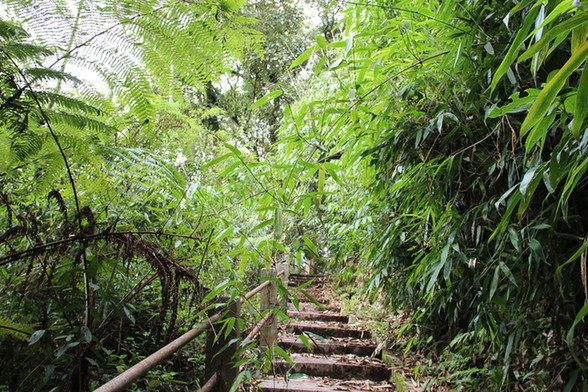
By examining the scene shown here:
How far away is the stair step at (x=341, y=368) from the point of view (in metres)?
2.99

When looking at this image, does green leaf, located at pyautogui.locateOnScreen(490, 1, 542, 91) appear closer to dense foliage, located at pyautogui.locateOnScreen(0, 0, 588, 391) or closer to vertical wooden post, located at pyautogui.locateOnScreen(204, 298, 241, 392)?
dense foliage, located at pyautogui.locateOnScreen(0, 0, 588, 391)

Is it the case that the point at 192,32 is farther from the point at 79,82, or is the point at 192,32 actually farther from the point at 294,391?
the point at 294,391

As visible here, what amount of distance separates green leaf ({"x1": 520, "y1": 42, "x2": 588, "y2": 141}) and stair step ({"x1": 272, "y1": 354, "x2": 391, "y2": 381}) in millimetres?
2920

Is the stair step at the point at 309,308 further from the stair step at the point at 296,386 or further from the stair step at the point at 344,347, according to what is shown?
the stair step at the point at 296,386

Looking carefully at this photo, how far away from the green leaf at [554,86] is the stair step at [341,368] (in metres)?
2.92

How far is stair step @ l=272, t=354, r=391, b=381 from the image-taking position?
2.99 meters

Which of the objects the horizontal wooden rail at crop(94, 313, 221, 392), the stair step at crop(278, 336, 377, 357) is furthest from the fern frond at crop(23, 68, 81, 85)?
the stair step at crop(278, 336, 377, 357)

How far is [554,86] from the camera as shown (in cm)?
45

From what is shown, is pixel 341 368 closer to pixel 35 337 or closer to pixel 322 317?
pixel 322 317

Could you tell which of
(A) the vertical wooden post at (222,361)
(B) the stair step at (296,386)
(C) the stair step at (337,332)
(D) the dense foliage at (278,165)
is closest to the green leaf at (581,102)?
(D) the dense foliage at (278,165)

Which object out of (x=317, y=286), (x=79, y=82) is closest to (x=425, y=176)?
(x=79, y=82)

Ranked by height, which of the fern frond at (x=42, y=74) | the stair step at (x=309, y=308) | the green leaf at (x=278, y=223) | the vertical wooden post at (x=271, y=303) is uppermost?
the fern frond at (x=42, y=74)

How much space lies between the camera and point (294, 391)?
8.50 feet

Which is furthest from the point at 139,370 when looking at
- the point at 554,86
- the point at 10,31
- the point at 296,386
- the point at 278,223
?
the point at 296,386
